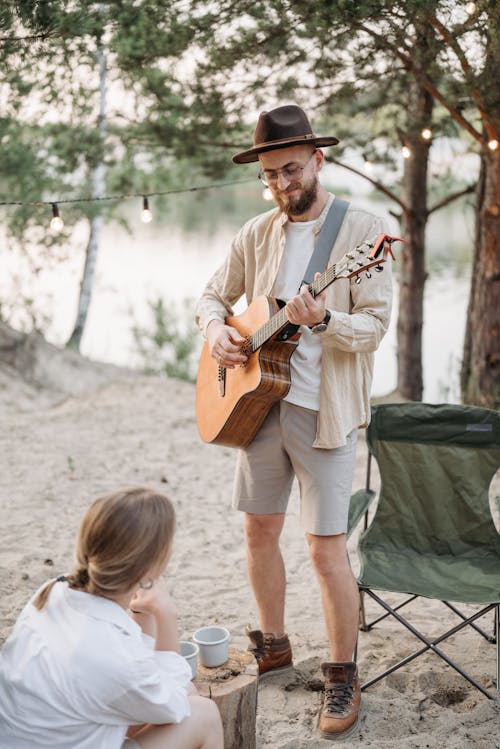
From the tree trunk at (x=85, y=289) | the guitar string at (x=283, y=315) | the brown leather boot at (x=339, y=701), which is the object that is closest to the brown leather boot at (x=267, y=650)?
the brown leather boot at (x=339, y=701)

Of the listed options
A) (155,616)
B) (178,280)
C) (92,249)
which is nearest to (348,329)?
(155,616)

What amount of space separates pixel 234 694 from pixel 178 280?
38.8 feet

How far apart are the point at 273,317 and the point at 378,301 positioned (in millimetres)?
336

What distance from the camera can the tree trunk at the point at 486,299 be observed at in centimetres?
532

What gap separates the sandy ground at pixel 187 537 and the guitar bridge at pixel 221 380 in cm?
104

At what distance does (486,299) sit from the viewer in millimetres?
5465

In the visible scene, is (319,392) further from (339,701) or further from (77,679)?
(77,679)

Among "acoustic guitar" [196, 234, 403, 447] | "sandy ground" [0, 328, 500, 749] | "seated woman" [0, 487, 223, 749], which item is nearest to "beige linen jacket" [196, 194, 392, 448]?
"acoustic guitar" [196, 234, 403, 447]

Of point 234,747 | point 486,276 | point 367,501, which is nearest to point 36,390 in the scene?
point 486,276

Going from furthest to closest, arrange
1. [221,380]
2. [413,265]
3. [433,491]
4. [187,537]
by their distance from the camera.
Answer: [413,265] < [187,537] < [433,491] < [221,380]

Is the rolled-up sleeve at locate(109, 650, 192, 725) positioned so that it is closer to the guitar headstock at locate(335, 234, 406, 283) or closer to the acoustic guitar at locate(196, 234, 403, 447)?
the acoustic guitar at locate(196, 234, 403, 447)

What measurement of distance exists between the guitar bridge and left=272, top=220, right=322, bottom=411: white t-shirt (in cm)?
36

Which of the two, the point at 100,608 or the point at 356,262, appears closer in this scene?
the point at 100,608

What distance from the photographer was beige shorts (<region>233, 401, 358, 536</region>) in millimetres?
2482
